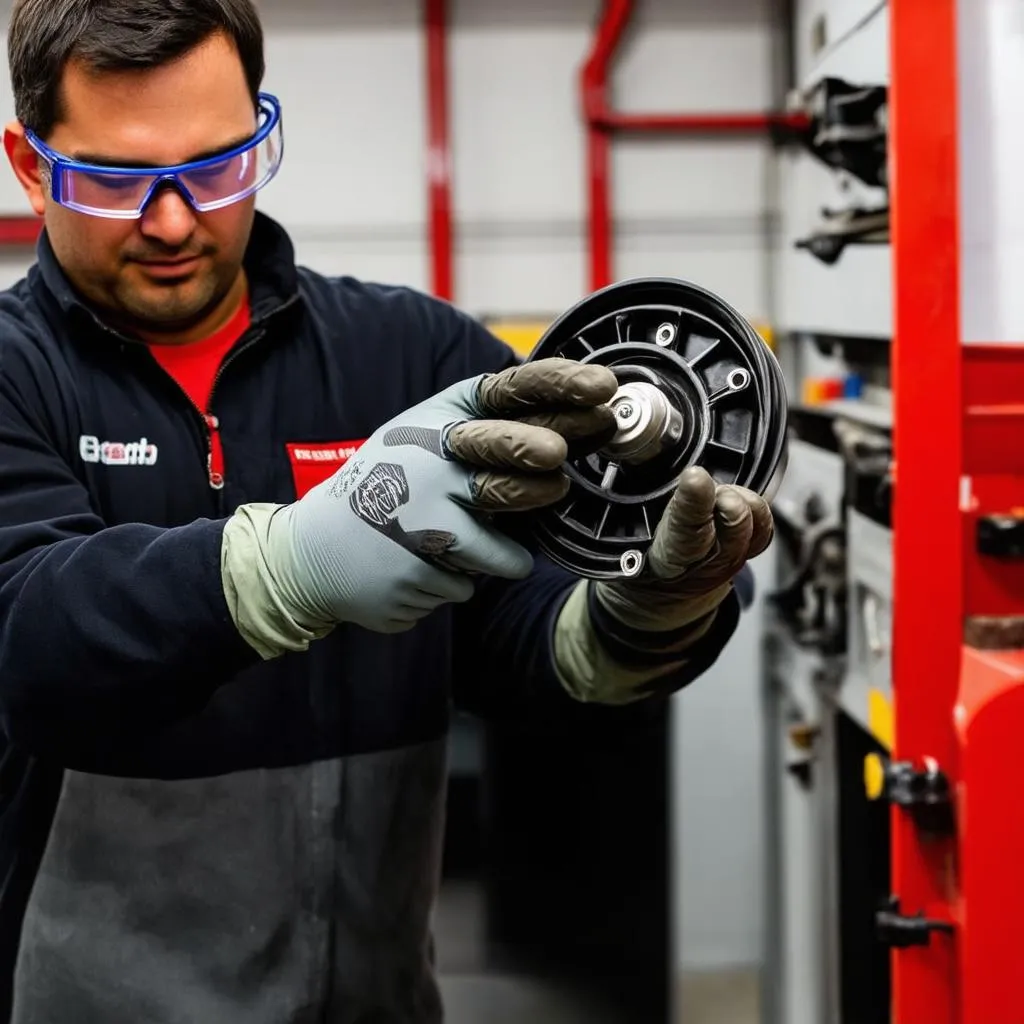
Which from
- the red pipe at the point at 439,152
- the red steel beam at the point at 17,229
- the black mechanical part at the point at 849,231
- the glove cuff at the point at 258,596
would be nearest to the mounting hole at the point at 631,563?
the glove cuff at the point at 258,596

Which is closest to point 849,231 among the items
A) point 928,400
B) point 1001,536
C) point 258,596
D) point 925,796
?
point 928,400

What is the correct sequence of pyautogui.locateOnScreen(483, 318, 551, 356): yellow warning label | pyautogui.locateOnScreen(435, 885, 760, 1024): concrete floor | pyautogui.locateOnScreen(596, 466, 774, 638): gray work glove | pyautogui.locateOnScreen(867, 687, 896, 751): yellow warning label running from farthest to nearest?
pyautogui.locateOnScreen(483, 318, 551, 356): yellow warning label, pyautogui.locateOnScreen(435, 885, 760, 1024): concrete floor, pyautogui.locateOnScreen(867, 687, 896, 751): yellow warning label, pyautogui.locateOnScreen(596, 466, 774, 638): gray work glove

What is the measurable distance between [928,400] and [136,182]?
2.67 feet

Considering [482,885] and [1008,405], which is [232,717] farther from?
[482,885]

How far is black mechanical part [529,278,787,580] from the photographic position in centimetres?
97

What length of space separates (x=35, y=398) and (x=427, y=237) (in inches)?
78.6

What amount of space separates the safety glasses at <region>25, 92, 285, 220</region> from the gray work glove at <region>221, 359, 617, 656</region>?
0.32 m

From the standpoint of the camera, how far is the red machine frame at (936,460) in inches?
55.1

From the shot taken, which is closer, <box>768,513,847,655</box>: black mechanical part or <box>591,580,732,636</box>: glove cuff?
<box>591,580,732,636</box>: glove cuff

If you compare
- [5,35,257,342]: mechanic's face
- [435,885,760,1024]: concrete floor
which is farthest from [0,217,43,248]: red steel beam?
[5,35,257,342]: mechanic's face

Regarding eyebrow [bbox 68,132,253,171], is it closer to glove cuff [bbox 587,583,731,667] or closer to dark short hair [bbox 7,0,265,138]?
dark short hair [bbox 7,0,265,138]

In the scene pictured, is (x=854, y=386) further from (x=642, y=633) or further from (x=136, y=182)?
(x=136, y=182)

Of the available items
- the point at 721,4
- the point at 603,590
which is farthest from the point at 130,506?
the point at 721,4

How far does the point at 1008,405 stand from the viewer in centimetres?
142
